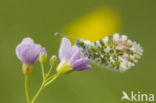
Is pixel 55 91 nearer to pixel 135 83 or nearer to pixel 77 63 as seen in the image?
pixel 135 83

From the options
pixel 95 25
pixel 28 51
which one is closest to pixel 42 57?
pixel 28 51

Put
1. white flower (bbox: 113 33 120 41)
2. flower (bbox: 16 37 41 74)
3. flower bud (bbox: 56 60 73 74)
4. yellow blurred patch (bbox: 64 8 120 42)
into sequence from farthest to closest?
yellow blurred patch (bbox: 64 8 120 42) → white flower (bbox: 113 33 120 41) → flower bud (bbox: 56 60 73 74) → flower (bbox: 16 37 41 74)

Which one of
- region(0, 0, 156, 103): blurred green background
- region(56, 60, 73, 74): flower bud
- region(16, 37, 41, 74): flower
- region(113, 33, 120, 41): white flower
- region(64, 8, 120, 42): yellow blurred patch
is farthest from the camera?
region(64, 8, 120, 42): yellow blurred patch

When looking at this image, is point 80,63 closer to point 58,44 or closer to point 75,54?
point 75,54

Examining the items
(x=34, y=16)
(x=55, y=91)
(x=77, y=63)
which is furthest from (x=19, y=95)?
(x=34, y=16)

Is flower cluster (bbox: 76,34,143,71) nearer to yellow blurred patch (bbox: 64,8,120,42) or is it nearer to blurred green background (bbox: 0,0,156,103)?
blurred green background (bbox: 0,0,156,103)

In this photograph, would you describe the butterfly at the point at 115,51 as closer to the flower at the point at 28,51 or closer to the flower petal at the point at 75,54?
the flower petal at the point at 75,54

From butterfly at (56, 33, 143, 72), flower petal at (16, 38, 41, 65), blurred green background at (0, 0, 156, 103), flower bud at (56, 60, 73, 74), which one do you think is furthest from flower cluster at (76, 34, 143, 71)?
blurred green background at (0, 0, 156, 103)
